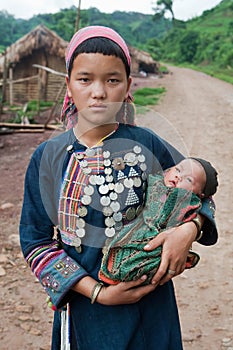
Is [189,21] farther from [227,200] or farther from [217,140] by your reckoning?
[227,200]

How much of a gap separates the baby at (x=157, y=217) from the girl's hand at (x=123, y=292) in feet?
0.06

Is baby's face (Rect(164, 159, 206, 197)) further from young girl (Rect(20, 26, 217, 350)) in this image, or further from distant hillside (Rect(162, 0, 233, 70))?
distant hillside (Rect(162, 0, 233, 70))

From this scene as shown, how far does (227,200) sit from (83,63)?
13.4ft

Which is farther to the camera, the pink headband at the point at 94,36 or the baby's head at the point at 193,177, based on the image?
the baby's head at the point at 193,177

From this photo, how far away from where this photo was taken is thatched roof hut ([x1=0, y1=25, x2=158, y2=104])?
42.1 feet

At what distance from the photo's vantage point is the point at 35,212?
121 cm

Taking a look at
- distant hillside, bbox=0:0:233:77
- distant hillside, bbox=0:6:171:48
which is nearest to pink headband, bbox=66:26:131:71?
distant hillside, bbox=0:6:171:48

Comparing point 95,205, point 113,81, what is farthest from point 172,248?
point 113,81

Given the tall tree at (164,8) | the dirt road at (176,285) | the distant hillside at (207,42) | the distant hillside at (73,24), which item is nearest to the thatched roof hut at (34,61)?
the distant hillside at (73,24)

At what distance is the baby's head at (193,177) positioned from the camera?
4.12 feet

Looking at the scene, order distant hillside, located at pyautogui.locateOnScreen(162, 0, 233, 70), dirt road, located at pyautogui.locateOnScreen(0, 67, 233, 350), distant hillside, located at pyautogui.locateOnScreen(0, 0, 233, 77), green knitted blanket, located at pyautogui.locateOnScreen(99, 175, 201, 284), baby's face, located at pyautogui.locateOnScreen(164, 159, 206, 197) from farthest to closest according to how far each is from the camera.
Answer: distant hillside, located at pyautogui.locateOnScreen(0, 0, 233, 77) < distant hillside, located at pyautogui.locateOnScreen(162, 0, 233, 70) < dirt road, located at pyautogui.locateOnScreen(0, 67, 233, 350) < baby's face, located at pyautogui.locateOnScreen(164, 159, 206, 197) < green knitted blanket, located at pyautogui.locateOnScreen(99, 175, 201, 284)

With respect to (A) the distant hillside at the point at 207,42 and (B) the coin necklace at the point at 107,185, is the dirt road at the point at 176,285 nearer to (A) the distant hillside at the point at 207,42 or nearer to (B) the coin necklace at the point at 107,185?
(B) the coin necklace at the point at 107,185

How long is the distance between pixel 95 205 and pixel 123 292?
0.24m

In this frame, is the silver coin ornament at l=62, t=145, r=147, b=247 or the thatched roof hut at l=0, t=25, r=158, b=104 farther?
the thatched roof hut at l=0, t=25, r=158, b=104
